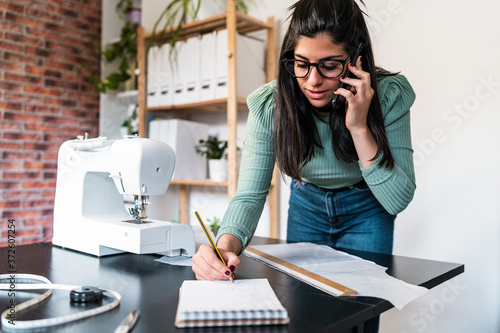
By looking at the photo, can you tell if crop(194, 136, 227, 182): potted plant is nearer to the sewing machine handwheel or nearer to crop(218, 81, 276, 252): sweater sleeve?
crop(218, 81, 276, 252): sweater sleeve

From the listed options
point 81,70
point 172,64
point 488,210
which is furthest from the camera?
point 81,70

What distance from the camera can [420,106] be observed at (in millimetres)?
2195

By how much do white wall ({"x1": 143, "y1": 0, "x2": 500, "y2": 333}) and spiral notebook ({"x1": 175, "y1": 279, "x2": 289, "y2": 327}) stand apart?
1.56m

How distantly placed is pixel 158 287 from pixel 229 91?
1.74 metres

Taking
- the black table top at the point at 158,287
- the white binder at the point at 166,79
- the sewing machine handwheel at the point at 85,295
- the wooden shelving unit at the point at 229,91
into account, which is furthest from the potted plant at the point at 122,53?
the sewing machine handwheel at the point at 85,295

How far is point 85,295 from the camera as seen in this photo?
0.79m

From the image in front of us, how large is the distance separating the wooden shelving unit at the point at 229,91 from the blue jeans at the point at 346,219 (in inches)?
40.8

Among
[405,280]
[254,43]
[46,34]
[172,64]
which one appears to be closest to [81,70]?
[46,34]

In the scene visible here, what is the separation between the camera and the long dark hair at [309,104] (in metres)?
1.16

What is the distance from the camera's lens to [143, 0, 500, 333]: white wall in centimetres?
198

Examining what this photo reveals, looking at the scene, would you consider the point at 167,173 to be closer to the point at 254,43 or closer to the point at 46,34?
the point at 254,43

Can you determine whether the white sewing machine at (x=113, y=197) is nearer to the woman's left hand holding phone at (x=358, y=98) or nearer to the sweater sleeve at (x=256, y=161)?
the sweater sleeve at (x=256, y=161)

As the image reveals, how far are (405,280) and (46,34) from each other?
10.8 ft

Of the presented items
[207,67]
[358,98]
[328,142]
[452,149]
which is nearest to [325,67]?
[358,98]
